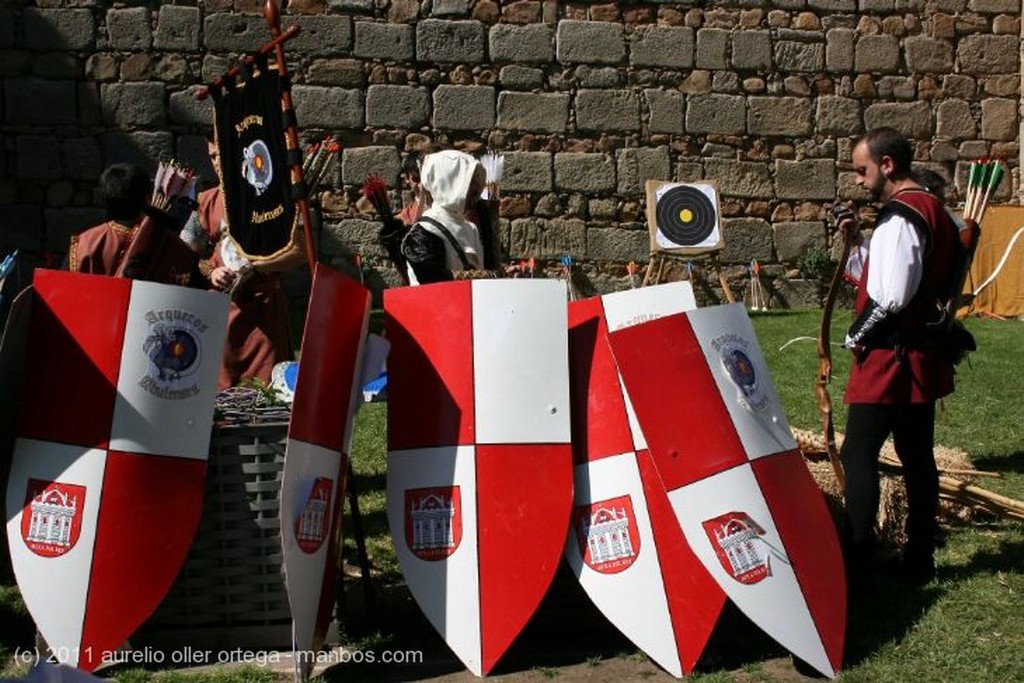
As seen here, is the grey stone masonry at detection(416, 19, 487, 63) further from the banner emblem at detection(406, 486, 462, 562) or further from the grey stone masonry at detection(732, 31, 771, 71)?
the banner emblem at detection(406, 486, 462, 562)

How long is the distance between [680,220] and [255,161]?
810 centimetres

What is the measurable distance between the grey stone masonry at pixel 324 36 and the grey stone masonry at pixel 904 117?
195 inches

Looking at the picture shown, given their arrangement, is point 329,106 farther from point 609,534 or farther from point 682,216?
point 609,534

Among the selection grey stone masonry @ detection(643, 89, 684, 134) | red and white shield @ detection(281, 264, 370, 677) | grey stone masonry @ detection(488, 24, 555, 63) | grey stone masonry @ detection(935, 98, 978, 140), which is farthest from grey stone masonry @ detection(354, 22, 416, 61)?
red and white shield @ detection(281, 264, 370, 677)

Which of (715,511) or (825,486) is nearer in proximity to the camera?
(715,511)

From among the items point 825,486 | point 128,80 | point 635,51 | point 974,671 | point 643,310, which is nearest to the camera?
point 974,671

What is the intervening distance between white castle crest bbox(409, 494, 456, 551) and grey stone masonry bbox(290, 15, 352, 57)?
29.4ft

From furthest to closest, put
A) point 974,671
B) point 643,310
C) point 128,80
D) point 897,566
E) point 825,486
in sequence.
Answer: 1. point 128,80
2. point 825,486
3. point 897,566
4. point 643,310
5. point 974,671

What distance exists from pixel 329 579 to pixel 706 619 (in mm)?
1059

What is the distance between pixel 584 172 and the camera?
12859 millimetres

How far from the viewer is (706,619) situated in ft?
12.9

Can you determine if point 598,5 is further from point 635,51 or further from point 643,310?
point 643,310

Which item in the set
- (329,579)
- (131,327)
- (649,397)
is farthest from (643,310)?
(131,327)

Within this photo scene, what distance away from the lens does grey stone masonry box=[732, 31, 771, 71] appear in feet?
42.9
